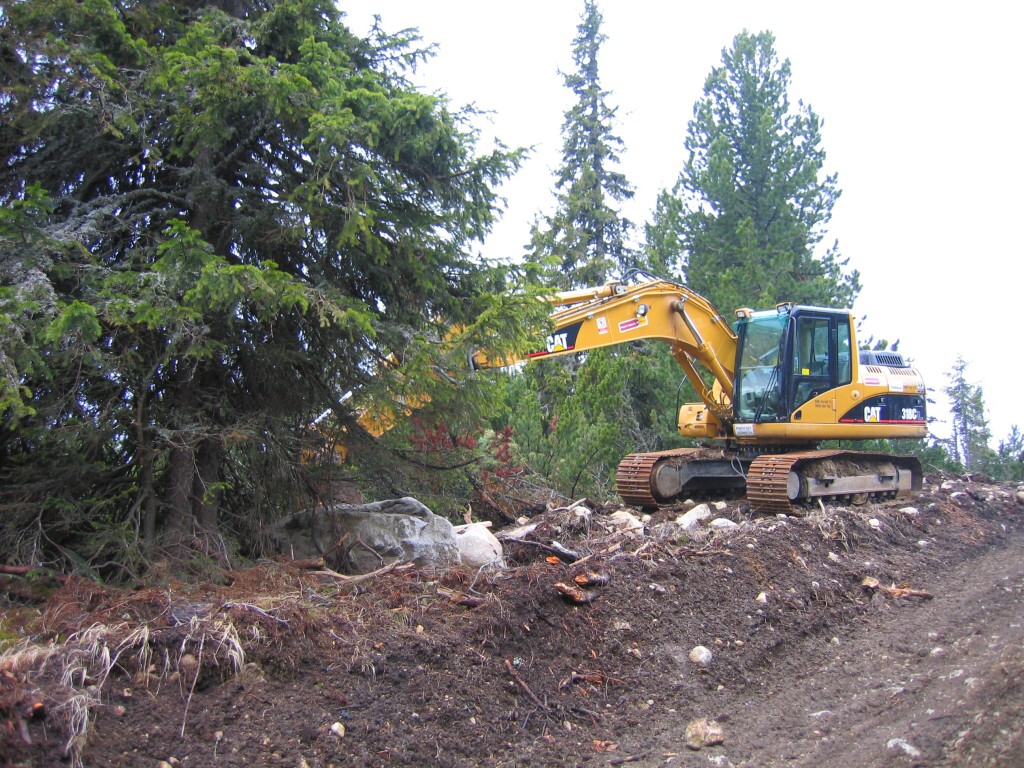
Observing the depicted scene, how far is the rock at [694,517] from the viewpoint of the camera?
362 inches

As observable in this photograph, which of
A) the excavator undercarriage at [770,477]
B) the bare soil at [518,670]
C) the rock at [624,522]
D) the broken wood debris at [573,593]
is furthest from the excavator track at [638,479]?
the broken wood debris at [573,593]

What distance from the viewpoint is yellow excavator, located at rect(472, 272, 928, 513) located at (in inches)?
405

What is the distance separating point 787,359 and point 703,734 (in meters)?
7.17

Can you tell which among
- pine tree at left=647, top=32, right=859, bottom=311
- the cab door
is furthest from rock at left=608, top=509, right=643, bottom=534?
pine tree at left=647, top=32, right=859, bottom=311

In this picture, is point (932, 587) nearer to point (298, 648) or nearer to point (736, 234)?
point (298, 648)

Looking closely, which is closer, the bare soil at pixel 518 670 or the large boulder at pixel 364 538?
the bare soil at pixel 518 670

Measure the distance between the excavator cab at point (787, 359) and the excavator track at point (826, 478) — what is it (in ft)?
2.35

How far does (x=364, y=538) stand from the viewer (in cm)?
657

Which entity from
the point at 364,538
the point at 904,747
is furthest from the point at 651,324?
the point at 904,747

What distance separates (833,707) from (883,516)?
5.56 metres

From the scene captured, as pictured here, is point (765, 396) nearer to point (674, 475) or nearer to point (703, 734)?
point (674, 475)

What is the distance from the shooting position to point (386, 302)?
23.0ft

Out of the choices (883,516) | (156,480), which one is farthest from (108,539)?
(883,516)

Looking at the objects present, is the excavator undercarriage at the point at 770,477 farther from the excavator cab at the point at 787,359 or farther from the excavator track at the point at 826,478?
the excavator cab at the point at 787,359
